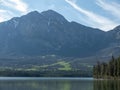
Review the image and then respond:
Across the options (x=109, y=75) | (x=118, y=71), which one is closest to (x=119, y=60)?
(x=118, y=71)

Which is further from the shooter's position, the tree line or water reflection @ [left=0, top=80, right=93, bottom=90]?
the tree line

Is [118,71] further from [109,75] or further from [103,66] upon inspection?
[103,66]

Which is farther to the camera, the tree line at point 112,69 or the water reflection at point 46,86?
the tree line at point 112,69

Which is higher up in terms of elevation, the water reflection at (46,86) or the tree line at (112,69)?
the tree line at (112,69)

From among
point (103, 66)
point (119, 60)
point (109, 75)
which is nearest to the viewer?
point (119, 60)

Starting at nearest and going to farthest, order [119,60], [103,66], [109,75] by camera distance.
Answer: [119,60]
[109,75]
[103,66]

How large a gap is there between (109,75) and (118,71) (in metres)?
14.3

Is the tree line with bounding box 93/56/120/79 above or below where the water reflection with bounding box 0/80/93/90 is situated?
above

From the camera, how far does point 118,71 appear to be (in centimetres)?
17138

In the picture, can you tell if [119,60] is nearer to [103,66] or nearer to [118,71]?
[118,71]

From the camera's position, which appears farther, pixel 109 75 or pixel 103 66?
Answer: pixel 103 66

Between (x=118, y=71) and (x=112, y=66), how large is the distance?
875cm

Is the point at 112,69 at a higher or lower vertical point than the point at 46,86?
higher

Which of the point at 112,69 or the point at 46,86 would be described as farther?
the point at 112,69
